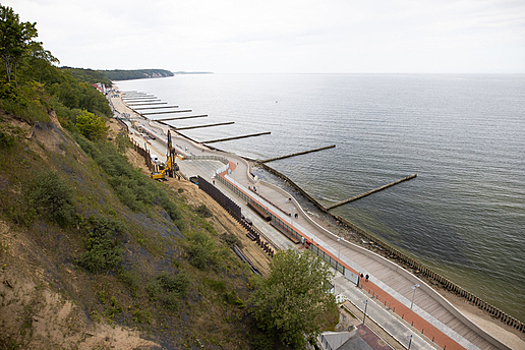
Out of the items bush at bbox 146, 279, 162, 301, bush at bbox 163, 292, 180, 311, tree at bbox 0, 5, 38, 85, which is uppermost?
tree at bbox 0, 5, 38, 85

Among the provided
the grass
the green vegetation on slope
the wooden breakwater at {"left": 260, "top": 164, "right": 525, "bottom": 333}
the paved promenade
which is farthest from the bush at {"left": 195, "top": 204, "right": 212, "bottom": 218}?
the wooden breakwater at {"left": 260, "top": 164, "right": 525, "bottom": 333}

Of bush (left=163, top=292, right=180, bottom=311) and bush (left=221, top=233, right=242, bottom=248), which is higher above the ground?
bush (left=163, top=292, right=180, bottom=311)

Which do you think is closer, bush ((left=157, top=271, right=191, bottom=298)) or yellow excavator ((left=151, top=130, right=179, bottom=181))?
bush ((left=157, top=271, right=191, bottom=298))

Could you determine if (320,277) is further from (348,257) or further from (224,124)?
(224,124)

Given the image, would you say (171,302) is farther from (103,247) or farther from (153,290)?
(103,247)

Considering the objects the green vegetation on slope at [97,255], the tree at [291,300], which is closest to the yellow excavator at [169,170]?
the green vegetation on slope at [97,255]

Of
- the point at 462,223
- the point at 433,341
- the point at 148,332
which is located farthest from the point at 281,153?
the point at 148,332

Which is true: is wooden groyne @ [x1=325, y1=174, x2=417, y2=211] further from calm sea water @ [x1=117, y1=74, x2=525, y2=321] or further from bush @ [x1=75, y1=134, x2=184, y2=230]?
bush @ [x1=75, y1=134, x2=184, y2=230]
